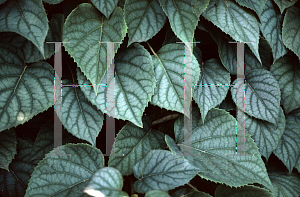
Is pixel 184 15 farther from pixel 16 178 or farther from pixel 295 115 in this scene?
pixel 16 178

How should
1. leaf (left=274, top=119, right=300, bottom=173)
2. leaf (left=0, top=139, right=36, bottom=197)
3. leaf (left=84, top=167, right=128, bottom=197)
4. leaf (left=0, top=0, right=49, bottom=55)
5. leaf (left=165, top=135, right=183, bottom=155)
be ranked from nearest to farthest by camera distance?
leaf (left=84, top=167, right=128, bottom=197)
leaf (left=0, top=0, right=49, bottom=55)
leaf (left=165, top=135, right=183, bottom=155)
leaf (left=0, top=139, right=36, bottom=197)
leaf (left=274, top=119, right=300, bottom=173)

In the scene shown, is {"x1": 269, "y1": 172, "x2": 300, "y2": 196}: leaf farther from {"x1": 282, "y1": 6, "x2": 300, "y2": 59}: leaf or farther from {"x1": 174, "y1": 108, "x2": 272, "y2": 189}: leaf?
{"x1": 282, "y1": 6, "x2": 300, "y2": 59}: leaf

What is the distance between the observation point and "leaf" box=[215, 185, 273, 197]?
3.24 feet

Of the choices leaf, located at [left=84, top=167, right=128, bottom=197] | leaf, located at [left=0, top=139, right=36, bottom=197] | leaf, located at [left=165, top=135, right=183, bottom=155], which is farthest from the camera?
leaf, located at [left=0, top=139, right=36, bottom=197]

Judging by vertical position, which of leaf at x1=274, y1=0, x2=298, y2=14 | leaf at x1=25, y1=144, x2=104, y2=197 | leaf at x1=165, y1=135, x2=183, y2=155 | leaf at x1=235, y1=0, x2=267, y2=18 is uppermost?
leaf at x1=274, y1=0, x2=298, y2=14

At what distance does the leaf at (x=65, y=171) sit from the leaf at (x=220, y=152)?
337 millimetres

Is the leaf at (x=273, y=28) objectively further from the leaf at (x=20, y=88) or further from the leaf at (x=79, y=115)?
the leaf at (x=20, y=88)

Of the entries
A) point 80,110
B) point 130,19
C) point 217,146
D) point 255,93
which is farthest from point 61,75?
point 255,93

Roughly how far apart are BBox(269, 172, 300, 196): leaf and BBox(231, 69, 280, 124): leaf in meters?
0.29

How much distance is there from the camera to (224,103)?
112 centimetres

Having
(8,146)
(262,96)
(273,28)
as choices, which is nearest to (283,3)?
(273,28)

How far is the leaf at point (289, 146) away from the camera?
1.16 m

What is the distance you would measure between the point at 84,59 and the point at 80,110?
0.19 m

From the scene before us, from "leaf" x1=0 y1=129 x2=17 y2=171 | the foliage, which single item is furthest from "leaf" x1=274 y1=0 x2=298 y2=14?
"leaf" x1=0 y1=129 x2=17 y2=171
